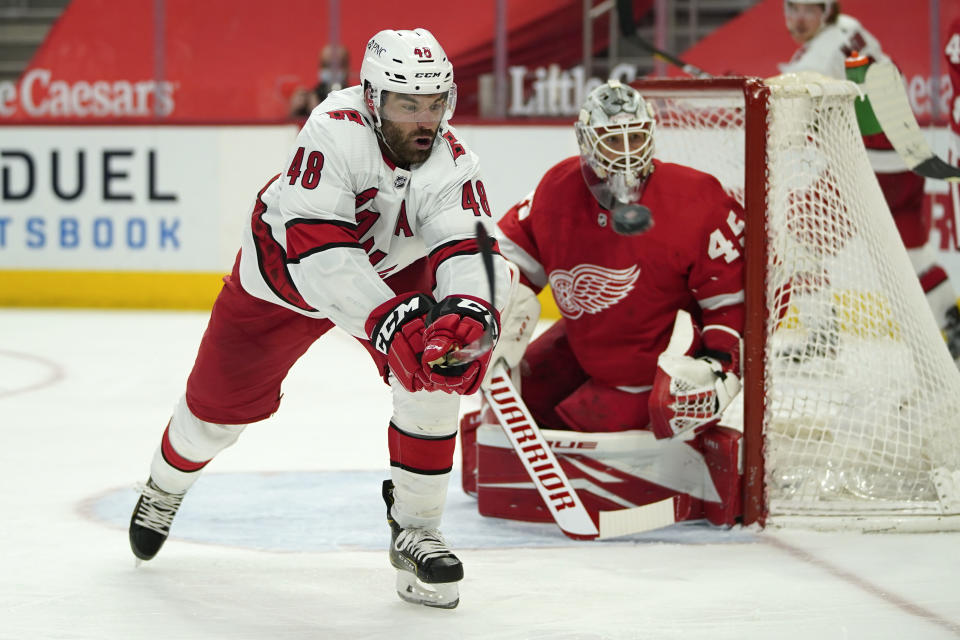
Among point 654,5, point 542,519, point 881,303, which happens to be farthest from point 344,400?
point 654,5

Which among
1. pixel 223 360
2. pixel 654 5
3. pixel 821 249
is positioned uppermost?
pixel 654 5

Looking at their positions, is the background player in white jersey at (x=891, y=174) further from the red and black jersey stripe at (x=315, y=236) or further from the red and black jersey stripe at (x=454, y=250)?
the red and black jersey stripe at (x=315, y=236)

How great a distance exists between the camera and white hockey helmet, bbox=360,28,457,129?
2119 mm

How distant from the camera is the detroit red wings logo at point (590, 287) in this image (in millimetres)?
2936

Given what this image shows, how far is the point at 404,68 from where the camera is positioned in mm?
2121

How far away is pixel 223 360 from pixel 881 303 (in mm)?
1450

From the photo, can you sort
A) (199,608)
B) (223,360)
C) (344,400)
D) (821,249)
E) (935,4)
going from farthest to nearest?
(935,4) → (344,400) → (821,249) → (223,360) → (199,608)

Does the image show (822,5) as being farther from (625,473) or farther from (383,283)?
(383,283)

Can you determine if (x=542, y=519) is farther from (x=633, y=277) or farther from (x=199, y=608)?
(x=199, y=608)

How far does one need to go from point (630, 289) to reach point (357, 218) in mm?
889

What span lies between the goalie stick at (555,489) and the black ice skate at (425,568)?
0.45 metres

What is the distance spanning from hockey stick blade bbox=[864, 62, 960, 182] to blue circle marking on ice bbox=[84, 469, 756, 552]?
3.29ft

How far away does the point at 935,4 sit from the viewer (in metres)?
6.47

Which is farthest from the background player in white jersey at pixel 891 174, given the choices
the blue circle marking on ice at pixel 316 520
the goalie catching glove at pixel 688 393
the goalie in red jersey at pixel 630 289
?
the blue circle marking on ice at pixel 316 520
